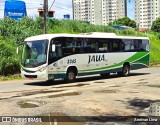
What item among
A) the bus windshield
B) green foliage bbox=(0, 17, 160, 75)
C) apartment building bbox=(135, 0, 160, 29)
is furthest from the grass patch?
apartment building bbox=(135, 0, 160, 29)

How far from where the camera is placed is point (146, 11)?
118 m

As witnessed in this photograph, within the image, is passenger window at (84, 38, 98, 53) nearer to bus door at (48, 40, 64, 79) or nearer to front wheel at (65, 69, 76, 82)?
front wheel at (65, 69, 76, 82)

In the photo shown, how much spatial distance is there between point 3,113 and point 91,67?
39.0 ft

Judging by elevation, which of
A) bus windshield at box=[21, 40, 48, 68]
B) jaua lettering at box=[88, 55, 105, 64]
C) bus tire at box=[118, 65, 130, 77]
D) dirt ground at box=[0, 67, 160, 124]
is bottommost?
bus tire at box=[118, 65, 130, 77]

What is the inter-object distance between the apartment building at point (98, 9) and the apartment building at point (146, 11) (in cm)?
942

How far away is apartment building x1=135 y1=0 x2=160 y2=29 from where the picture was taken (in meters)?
114

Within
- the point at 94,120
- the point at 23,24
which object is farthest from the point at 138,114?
the point at 23,24

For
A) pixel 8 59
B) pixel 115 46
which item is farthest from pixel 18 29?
pixel 115 46

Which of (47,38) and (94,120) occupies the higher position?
(47,38)

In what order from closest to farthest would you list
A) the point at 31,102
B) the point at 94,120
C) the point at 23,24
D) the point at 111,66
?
the point at 94,120
the point at 31,102
the point at 111,66
the point at 23,24

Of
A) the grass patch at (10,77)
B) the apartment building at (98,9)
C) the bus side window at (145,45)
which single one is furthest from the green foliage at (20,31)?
the apartment building at (98,9)

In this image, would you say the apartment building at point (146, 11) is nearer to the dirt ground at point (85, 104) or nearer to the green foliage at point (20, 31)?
the green foliage at point (20, 31)

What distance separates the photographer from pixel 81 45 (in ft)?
66.6

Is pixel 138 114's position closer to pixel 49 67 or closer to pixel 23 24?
pixel 49 67
